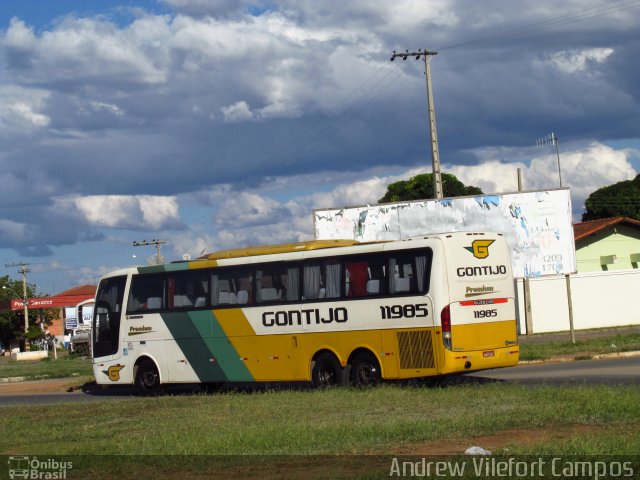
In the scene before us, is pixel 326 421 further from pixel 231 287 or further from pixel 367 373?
pixel 231 287

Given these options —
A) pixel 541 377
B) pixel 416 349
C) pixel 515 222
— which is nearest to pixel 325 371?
pixel 416 349

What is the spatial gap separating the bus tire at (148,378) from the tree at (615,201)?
64.2 m

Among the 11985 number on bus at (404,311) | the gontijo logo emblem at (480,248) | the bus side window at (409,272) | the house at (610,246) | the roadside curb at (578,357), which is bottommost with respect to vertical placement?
the roadside curb at (578,357)

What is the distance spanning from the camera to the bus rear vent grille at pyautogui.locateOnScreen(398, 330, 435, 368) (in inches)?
767

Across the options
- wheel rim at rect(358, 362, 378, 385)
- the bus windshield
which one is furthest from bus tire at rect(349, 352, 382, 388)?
the bus windshield

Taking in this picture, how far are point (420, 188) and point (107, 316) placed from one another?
50106 millimetres

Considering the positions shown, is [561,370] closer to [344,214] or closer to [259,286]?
[259,286]

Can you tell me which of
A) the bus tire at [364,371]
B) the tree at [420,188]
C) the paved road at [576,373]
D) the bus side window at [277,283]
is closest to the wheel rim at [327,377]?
the bus tire at [364,371]

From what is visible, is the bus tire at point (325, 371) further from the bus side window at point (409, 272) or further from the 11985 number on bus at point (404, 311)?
the bus side window at point (409, 272)

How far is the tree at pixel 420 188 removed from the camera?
7362cm

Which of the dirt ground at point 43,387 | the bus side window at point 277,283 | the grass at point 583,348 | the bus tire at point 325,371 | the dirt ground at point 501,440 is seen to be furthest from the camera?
the dirt ground at point 43,387

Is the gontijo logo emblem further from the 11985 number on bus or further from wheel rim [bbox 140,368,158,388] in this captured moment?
wheel rim [bbox 140,368,158,388]

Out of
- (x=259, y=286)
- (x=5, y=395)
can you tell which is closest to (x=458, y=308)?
(x=259, y=286)

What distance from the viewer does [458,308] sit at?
1950cm
